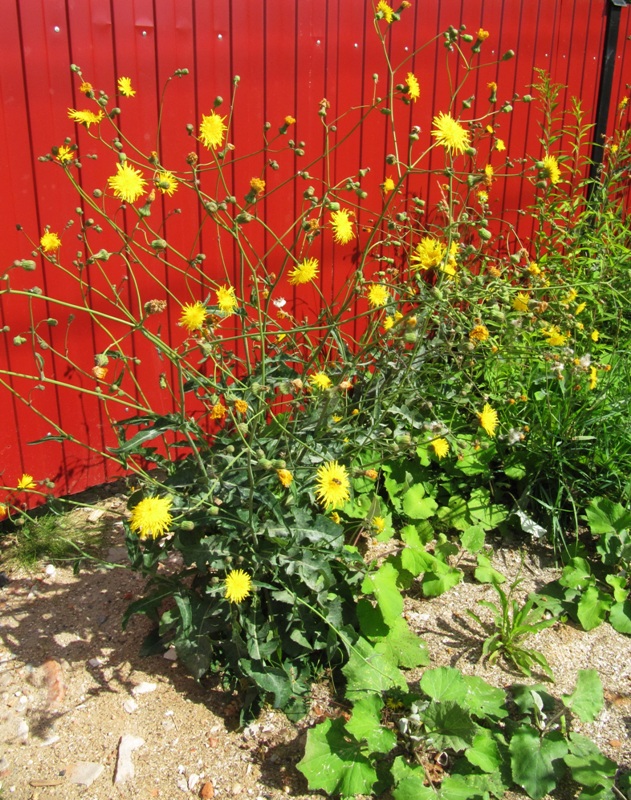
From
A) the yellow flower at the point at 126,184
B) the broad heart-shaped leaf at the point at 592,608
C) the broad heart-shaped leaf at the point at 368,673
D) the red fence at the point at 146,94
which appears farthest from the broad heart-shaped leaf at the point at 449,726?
the yellow flower at the point at 126,184

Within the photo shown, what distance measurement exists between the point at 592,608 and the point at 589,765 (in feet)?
2.38

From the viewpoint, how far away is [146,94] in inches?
124

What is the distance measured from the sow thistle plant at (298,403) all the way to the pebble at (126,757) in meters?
0.28

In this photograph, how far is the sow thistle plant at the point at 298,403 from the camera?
2117mm

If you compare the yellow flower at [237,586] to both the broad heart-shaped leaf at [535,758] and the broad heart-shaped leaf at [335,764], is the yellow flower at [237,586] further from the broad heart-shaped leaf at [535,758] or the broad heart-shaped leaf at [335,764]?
the broad heart-shaped leaf at [535,758]

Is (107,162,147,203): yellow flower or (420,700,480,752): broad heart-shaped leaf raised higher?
(107,162,147,203): yellow flower

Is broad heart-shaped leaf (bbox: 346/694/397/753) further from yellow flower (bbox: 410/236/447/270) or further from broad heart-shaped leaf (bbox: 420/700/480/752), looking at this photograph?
yellow flower (bbox: 410/236/447/270)

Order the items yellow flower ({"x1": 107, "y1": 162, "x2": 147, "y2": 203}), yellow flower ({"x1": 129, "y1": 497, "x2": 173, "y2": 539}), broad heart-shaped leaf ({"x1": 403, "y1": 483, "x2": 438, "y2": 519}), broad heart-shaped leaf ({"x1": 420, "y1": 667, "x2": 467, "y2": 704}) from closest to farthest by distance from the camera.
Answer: yellow flower ({"x1": 129, "y1": 497, "x2": 173, "y2": 539}) → yellow flower ({"x1": 107, "y1": 162, "x2": 147, "y2": 203}) → broad heart-shaped leaf ({"x1": 420, "y1": 667, "x2": 467, "y2": 704}) → broad heart-shaped leaf ({"x1": 403, "y1": 483, "x2": 438, "y2": 519})

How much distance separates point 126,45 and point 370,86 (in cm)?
134

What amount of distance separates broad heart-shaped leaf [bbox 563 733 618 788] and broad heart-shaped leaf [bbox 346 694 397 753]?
20.1 inches

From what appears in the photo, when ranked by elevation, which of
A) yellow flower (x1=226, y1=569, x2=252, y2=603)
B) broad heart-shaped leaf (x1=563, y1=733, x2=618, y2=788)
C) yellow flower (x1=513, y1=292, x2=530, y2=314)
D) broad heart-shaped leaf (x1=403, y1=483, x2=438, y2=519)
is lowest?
broad heart-shaped leaf (x1=563, y1=733, x2=618, y2=788)

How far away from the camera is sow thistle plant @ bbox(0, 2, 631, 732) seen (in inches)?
83.4

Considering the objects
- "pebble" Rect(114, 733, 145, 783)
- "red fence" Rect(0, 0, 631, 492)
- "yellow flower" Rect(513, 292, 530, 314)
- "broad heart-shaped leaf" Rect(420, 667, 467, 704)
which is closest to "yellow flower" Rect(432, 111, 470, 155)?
"yellow flower" Rect(513, 292, 530, 314)

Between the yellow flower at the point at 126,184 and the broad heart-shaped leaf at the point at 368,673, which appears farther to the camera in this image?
the broad heart-shaped leaf at the point at 368,673
